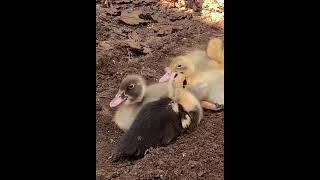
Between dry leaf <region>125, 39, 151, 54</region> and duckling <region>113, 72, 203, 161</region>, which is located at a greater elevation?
dry leaf <region>125, 39, 151, 54</region>

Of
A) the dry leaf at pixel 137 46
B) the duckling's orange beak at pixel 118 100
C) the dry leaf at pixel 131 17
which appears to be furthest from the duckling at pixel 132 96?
the dry leaf at pixel 131 17

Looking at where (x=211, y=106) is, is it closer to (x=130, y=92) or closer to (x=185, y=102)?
(x=185, y=102)

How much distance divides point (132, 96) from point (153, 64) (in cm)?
17

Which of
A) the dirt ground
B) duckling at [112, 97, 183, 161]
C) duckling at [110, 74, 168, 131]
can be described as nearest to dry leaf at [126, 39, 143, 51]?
the dirt ground

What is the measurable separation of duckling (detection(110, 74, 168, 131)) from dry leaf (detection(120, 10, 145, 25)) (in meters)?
0.25

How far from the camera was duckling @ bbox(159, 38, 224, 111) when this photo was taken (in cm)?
220

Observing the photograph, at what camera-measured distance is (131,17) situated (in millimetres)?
2338

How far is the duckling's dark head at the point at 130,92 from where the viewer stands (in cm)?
217

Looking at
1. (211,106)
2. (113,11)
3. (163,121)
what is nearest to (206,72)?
(211,106)

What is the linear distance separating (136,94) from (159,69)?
144 mm

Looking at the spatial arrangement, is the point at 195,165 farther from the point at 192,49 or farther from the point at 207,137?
the point at 192,49

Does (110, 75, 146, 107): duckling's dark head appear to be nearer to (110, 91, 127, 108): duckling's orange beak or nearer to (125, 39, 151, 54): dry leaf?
(110, 91, 127, 108): duckling's orange beak
